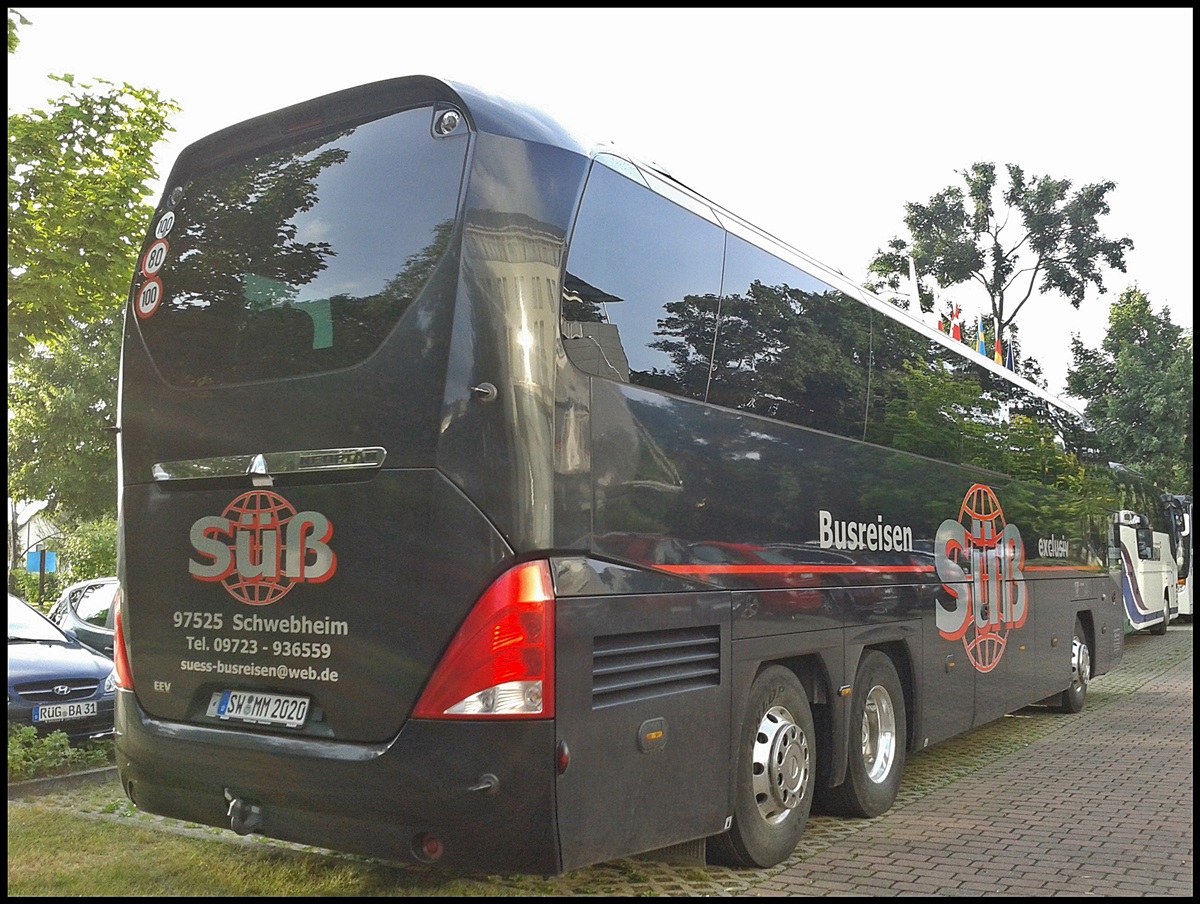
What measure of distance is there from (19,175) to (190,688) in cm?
968

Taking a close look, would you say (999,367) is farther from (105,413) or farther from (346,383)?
(105,413)

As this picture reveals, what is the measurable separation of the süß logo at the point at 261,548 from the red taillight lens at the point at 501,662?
2.31ft

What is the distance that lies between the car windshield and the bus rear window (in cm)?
528

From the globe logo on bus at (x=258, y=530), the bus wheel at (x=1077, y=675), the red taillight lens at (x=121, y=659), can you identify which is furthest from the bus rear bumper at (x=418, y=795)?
the bus wheel at (x=1077, y=675)

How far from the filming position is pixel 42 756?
8695 millimetres

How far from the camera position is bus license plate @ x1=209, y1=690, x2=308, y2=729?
518 cm

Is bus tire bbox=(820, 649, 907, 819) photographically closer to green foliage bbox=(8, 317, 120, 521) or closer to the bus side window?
the bus side window

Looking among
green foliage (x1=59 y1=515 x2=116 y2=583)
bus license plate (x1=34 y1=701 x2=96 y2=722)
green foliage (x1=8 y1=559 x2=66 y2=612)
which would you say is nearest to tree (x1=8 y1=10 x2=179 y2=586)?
bus license plate (x1=34 y1=701 x2=96 y2=722)

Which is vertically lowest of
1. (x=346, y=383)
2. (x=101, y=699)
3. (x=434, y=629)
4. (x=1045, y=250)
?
(x=101, y=699)

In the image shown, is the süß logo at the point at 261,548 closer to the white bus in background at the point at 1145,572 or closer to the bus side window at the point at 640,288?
the bus side window at the point at 640,288

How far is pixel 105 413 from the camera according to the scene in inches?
1266

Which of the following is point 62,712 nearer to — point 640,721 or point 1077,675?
point 640,721

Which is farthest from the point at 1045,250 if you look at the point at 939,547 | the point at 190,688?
the point at 190,688

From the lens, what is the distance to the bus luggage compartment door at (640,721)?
4934 mm
